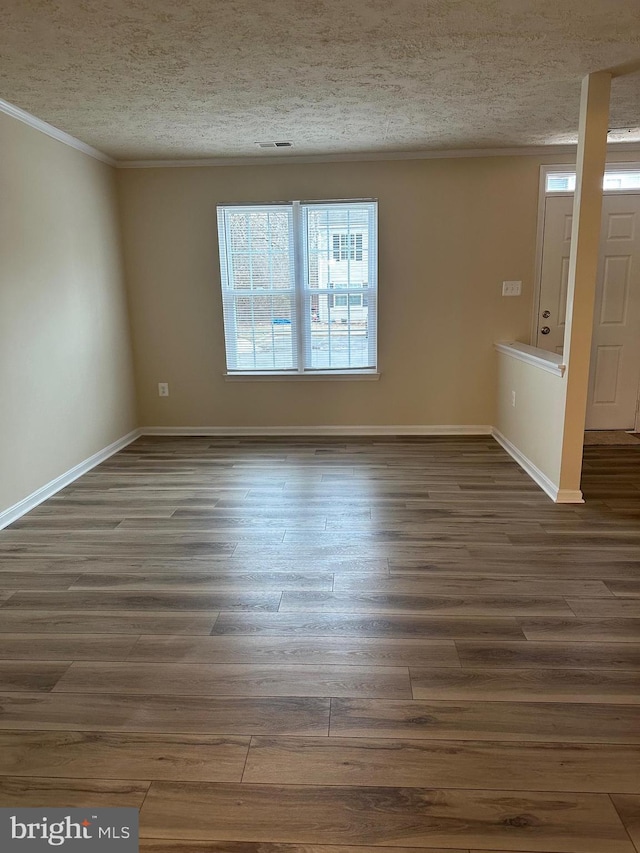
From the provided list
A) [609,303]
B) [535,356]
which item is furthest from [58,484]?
[609,303]

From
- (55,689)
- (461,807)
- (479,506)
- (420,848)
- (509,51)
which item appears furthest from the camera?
(479,506)

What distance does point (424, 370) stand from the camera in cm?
510

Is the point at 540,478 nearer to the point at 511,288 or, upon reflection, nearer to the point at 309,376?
the point at 511,288

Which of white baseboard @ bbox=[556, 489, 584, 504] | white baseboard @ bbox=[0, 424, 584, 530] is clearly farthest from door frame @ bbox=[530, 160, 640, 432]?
white baseboard @ bbox=[556, 489, 584, 504]

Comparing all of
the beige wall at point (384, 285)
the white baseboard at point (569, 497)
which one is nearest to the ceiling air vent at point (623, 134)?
the beige wall at point (384, 285)

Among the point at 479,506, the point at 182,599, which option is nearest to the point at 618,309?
the point at 479,506

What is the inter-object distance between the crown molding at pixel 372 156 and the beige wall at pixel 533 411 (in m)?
1.71

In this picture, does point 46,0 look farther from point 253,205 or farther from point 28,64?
point 253,205

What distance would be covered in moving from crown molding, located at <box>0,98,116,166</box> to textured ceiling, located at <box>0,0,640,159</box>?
0.07m

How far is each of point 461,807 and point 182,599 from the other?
1.45 meters

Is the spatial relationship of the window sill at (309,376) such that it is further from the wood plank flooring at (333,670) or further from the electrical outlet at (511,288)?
the wood plank flooring at (333,670)

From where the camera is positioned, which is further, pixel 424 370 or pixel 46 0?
pixel 424 370

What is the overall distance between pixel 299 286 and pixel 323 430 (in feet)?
4.47

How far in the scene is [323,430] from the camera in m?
5.32
